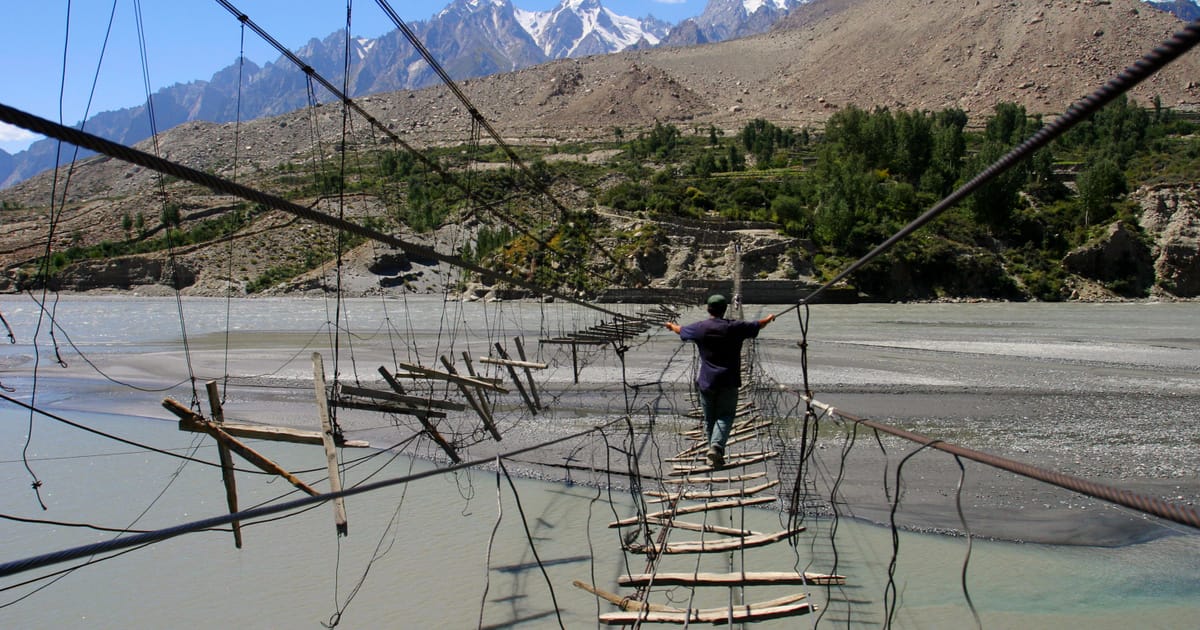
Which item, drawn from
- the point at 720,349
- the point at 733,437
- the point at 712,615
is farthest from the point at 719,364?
the point at 733,437

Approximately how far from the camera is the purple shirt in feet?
17.6

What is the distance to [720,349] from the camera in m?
5.47

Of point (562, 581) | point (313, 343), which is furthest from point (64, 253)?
point (562, 581)

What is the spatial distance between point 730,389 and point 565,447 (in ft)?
17.9

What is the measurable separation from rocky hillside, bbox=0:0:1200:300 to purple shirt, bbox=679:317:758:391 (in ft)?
247

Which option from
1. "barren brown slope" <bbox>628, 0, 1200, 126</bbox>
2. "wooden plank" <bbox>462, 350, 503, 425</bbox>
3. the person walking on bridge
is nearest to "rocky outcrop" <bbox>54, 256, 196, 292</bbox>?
"wooden plank" <bbox>462, 350, 503, 425</bbox>

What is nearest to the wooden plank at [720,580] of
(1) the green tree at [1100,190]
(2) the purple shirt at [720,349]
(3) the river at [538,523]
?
(3) the river at [538,523]

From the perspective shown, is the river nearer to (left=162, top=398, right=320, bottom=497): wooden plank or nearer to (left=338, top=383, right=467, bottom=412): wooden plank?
(left=338, top=383, right=467, bottom=412): wooden plank

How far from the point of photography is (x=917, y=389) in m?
13.7

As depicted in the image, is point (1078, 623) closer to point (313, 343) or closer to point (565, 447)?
point (565, 447)

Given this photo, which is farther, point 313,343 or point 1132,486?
point 313,343

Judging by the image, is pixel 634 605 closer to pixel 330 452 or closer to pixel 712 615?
pixel 712 615

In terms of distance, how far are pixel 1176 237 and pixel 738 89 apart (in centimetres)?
Answer: 8475

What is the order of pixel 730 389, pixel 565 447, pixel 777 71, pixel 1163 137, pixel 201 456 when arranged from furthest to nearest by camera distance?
1. pixel 777 71
2. pixel 1163 137
3. pixel 201 456
4. pixel 565 447
5. pixel 730 389
